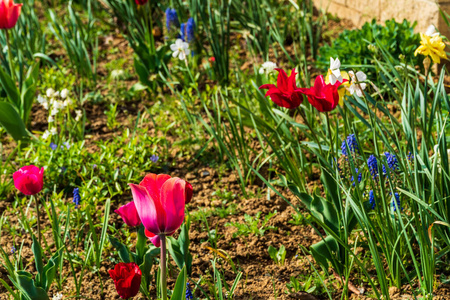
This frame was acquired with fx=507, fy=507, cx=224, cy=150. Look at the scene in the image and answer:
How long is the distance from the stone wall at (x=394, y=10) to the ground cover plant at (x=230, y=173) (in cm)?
13

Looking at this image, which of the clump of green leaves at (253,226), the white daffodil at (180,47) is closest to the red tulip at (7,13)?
the white daffodil at (180,47)

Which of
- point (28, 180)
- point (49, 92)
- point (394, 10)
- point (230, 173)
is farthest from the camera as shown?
point (394, 10)

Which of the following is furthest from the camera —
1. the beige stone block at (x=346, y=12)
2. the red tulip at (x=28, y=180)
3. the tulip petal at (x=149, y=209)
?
the beige stone block at (x=346, y=12)

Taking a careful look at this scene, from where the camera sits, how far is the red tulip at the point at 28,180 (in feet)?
4.98

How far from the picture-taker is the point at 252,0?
9.98 feet

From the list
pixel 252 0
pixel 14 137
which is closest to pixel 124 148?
pixel 14 137

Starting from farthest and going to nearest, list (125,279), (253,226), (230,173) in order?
(230,173) < (253,226) < (125,279)

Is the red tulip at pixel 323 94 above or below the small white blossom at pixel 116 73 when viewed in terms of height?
above

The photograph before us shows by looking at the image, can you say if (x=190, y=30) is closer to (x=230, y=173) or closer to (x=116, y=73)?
(x=116, y=73)

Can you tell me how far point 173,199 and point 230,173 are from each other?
1.31 meters

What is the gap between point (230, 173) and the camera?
7.97ft

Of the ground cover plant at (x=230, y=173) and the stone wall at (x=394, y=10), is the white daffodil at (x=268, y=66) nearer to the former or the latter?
the ground cover plant at (x=230, y=173)

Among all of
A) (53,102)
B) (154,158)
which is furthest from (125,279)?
(53,102)

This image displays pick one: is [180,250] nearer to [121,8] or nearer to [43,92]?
[43,92]
